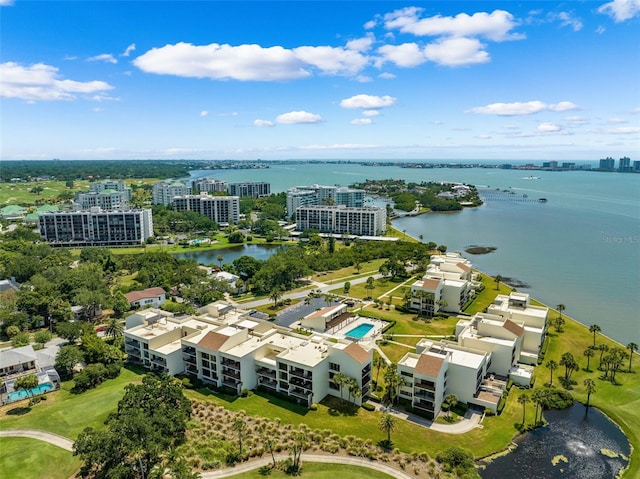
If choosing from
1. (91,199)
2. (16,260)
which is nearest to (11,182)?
(91,199)

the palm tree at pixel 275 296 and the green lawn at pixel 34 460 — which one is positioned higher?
the palm tree at pixel 275 296

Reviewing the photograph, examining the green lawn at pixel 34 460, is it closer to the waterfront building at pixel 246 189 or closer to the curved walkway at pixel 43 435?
the curved walkway at pixel 43 435

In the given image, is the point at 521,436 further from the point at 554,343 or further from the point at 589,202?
the point at 589,202

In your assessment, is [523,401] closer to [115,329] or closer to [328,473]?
[328,473]

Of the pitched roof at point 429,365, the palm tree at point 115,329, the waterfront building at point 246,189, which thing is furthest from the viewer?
the waterfront building at point 246,189

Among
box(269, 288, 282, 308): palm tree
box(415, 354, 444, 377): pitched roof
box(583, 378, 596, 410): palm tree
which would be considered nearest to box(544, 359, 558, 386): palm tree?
box(583, 378, 596, 410): palm tree

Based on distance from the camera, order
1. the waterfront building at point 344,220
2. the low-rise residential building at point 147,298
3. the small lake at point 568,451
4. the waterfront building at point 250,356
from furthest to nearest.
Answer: the waterfront building at point 344,220 → the low-rise residential building at point 147,298 → the waterfront building at point 250,356 → the small lake at point 568,451

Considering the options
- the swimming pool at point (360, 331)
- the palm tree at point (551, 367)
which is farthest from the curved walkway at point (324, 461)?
the swimming pool at point (360, 331)
